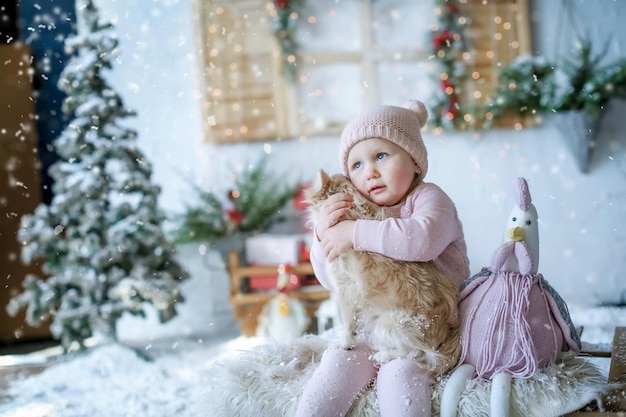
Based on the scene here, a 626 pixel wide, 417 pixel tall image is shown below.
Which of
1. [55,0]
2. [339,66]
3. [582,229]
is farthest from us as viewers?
[339,66]

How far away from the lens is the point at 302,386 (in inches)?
44.8

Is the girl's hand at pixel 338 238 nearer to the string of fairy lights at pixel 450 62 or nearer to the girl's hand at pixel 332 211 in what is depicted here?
the girl's hand at pixel 332 211

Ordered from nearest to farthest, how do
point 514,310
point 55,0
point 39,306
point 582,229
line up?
point 514,310
point 39,306
point 582,229
point 55,0

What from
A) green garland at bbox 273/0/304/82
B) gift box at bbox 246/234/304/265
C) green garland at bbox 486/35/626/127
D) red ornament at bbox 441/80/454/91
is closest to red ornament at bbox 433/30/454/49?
red ornament at bbox 441/80/454/91

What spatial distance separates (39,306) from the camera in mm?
2395

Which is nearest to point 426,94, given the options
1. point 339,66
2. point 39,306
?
point 339,66

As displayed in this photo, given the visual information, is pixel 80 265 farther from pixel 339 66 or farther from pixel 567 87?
pixel 567 87

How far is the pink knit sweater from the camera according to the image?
1063 mm

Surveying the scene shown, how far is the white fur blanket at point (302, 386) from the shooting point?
1.01m

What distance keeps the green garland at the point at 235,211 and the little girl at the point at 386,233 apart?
1628mm

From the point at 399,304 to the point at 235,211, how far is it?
5.87 feet

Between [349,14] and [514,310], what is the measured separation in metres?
2.17

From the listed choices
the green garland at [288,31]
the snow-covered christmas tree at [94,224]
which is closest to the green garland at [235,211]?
the snow-covered christmas tree at [94,224]

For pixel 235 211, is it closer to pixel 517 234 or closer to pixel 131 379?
pixel 131 379
